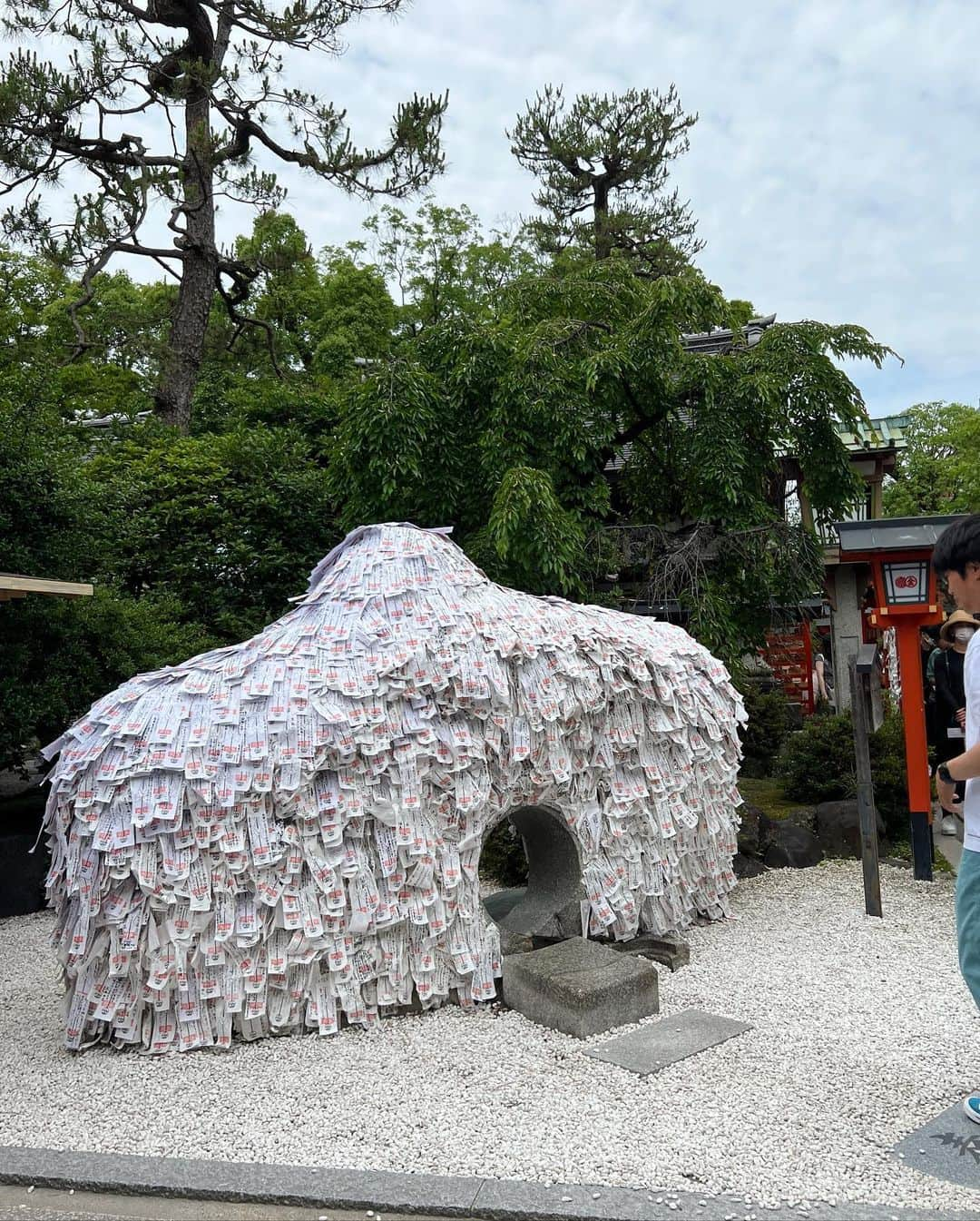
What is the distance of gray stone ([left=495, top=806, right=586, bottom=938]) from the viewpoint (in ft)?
19.2

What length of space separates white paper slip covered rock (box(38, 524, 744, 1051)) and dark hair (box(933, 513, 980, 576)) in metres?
2.45

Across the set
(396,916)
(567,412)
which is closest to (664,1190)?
(396,916)

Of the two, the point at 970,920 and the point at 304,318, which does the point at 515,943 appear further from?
the point at 304,318

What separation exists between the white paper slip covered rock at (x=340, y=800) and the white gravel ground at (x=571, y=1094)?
0.92ft

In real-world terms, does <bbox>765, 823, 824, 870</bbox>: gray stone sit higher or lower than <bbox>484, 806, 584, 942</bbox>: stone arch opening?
lower

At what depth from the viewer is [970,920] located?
3.27 metres

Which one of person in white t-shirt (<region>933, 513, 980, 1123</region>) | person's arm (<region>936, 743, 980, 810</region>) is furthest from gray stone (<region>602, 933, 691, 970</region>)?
person's arm (<region>936, 743, 980, 810</region>)

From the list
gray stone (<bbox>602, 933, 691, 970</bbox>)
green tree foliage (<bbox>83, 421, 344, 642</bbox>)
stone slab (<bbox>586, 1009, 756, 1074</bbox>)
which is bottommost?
stone slab (<bbox>586, 1009, 756, 1074</bbox>)

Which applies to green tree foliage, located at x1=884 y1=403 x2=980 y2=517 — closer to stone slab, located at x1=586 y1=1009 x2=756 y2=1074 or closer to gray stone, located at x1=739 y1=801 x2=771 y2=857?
gray stone, located at x1=739 y1=801 x2=771 y2=857

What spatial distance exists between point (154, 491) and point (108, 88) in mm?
6648

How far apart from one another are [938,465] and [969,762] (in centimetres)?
2748

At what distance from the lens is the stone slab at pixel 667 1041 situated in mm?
4391

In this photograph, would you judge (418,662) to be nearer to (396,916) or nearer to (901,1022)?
(396,916)

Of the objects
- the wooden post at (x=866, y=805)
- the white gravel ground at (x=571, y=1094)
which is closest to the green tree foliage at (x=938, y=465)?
the wooden post at (x=866, y=805)
